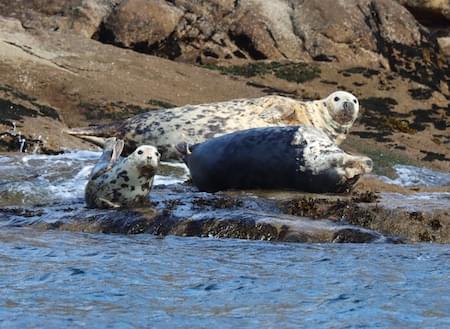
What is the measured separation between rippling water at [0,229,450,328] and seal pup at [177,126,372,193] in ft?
7.90

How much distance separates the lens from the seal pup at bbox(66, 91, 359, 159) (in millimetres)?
14078

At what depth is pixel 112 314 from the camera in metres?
5.41

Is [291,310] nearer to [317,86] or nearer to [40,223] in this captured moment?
[40,223]

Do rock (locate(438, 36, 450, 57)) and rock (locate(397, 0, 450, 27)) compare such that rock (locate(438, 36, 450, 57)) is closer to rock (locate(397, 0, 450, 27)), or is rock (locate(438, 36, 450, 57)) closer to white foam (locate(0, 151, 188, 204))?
rock (locate(397, 0, 450, 27))

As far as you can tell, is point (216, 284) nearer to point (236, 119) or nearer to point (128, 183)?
point (128, 183)

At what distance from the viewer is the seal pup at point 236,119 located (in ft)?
46.2

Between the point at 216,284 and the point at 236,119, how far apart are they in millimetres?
8009

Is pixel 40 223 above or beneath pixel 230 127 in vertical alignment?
beneath

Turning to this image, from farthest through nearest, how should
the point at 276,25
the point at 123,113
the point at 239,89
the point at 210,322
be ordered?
1. the point at 276,25
2. the point at 239,89
3. the point at 123,113
4. the point at 210,322

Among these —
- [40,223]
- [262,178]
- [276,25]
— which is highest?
[276,25]

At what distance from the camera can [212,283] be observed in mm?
6473

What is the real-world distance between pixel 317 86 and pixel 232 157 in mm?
15750

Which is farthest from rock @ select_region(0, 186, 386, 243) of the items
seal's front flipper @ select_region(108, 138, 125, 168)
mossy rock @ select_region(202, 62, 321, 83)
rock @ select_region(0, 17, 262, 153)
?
mossy rock @ select_region(202, 62, 321, 83)

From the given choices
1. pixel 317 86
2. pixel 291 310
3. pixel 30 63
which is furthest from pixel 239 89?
pixel 291 310
